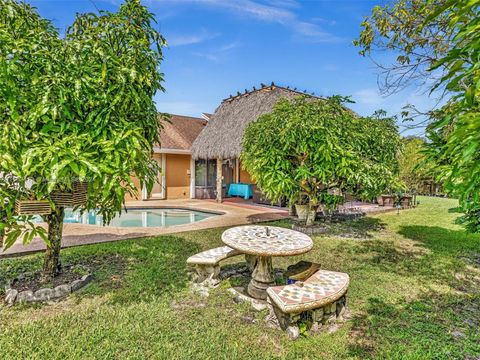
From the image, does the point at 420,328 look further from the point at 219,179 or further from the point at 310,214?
the point at 219,179

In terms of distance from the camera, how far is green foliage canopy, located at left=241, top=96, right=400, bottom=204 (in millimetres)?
7664

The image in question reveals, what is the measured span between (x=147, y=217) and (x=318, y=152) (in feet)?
28.3

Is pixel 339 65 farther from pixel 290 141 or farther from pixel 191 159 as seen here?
pixel 191 159

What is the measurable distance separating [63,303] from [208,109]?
20270 mm

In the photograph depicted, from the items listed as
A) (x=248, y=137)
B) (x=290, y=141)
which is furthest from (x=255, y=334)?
(x=248, y=137)

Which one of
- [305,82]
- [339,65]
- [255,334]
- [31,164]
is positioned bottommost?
[255,334]

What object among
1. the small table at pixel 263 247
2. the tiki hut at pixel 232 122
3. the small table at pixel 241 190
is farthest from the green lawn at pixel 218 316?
the small table at pixel 241 190

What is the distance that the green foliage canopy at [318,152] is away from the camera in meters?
7.66

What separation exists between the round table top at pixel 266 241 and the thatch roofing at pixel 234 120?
30.0 ft

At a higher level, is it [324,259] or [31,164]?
[31,164]

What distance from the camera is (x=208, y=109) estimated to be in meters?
23.0

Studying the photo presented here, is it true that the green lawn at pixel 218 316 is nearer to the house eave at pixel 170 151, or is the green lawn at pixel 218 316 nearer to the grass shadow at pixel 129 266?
the grass shadow at pixel 129 266

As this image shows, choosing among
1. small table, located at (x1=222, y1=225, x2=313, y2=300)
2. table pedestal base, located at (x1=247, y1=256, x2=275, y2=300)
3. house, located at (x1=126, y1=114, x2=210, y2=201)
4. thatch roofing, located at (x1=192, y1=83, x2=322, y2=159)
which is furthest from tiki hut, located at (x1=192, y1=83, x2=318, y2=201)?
table pedestal base, located at (x1=247, y1=256, x2=275, y2=300)

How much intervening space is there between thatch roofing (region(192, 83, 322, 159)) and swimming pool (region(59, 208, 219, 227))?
364 centimetres
